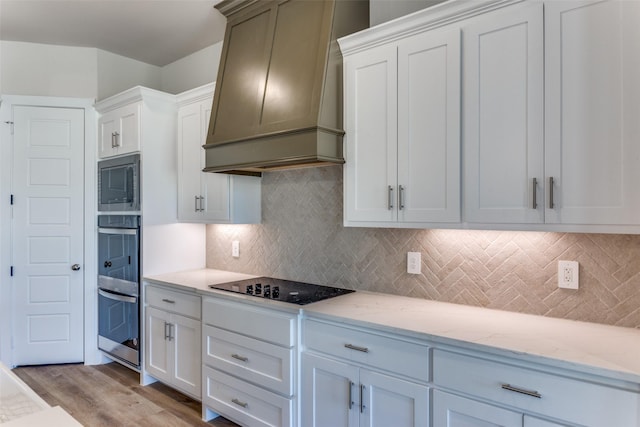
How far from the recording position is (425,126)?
80.4 inches

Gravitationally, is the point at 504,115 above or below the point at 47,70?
below

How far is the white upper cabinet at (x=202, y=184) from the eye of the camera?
3.10 meters

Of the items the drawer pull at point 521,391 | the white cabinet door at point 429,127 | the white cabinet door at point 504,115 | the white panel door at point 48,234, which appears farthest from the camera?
the white panel door at point 48,234

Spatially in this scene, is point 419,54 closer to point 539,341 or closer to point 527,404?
point 539,341

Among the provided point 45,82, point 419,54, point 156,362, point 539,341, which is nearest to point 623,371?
point 539,341

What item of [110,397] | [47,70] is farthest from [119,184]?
[110,397]

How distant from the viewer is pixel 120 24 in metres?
3.35

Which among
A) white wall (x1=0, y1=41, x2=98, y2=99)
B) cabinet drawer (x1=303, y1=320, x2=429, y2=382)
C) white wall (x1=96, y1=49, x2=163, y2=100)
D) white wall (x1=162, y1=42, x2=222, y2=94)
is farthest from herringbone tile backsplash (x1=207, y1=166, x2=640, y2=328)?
white wall (x1=0, y1=41, x2=98, y2=99)

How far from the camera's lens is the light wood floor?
9.25ft

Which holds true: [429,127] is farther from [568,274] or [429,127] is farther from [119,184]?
[119,184]

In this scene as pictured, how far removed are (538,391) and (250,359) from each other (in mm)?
1554

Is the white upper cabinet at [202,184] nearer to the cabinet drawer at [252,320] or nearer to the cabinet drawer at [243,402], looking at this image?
the cabinet drawer at [252,320]

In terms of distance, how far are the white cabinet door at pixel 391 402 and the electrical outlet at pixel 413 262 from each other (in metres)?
0.71

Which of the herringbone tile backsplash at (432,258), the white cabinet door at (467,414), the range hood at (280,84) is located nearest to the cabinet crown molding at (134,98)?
the range hood at (280,84)
